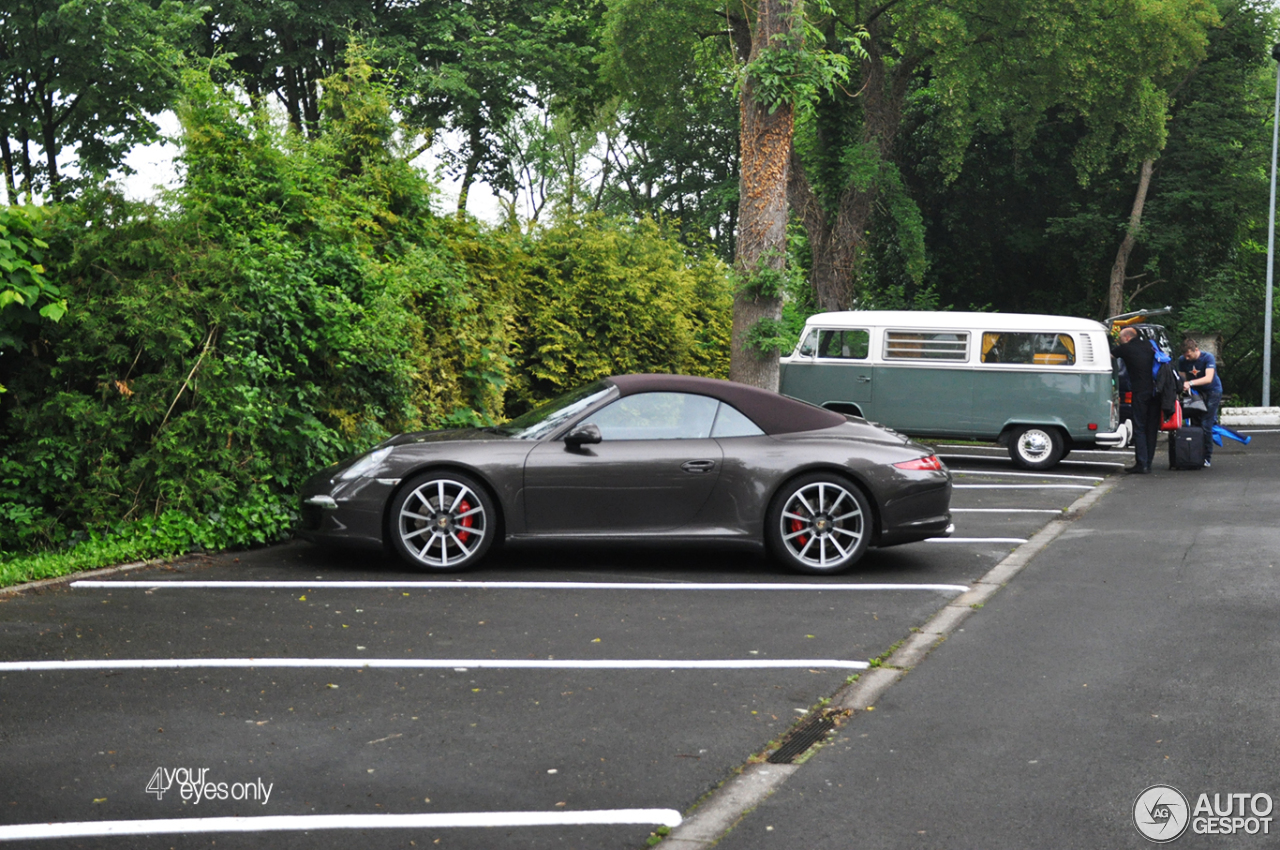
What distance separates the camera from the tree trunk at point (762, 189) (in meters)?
14.3

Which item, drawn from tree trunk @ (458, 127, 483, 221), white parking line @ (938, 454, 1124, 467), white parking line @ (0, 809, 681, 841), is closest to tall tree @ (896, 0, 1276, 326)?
tree trunk @ (458, 127, 483, 221)

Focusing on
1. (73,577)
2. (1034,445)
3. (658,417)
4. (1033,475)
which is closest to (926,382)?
(1034,445)

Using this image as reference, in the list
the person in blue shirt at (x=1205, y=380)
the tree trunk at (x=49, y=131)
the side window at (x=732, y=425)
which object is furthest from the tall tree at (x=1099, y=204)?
the side window at (x=732, y=425)

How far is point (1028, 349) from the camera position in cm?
1741

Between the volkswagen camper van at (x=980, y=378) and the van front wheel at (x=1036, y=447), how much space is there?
0.01 metres

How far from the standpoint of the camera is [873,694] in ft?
18.1

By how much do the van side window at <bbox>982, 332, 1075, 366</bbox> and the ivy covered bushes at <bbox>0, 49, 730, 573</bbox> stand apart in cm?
905

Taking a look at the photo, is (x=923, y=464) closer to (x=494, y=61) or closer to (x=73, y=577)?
(x=73, y=577)

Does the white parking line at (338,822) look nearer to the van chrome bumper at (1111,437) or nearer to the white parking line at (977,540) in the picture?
the white parking line at (977,540)

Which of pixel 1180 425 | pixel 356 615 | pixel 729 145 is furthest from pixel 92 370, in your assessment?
pixel 729 145

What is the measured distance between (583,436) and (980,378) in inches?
413

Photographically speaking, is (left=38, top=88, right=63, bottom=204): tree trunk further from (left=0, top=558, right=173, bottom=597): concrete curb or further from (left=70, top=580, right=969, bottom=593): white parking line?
(left=70, top=580, right=969, bottom=593): white parking line

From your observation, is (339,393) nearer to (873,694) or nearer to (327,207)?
(327,207)

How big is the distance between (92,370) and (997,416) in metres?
12.3
